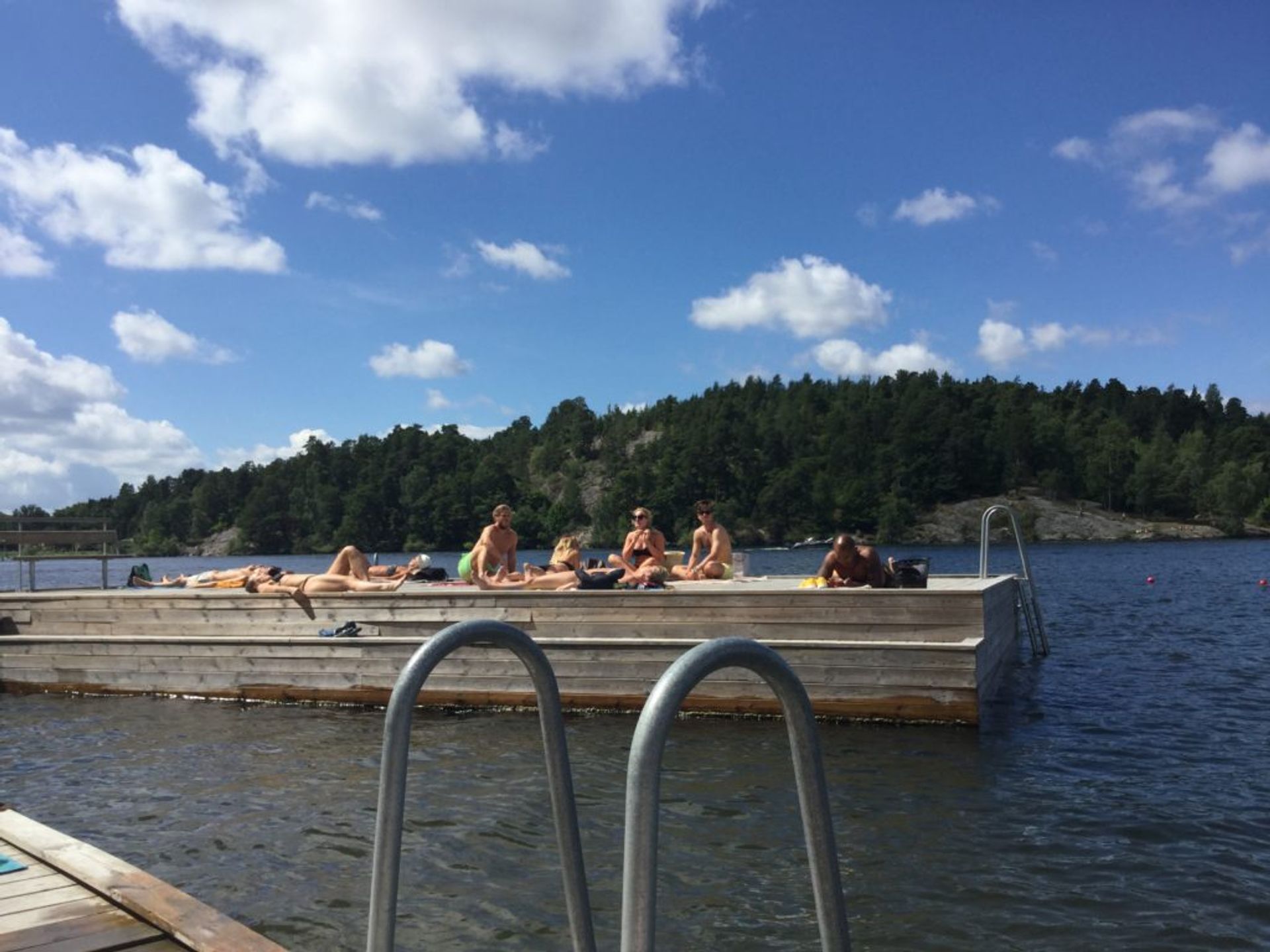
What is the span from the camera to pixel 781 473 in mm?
140375

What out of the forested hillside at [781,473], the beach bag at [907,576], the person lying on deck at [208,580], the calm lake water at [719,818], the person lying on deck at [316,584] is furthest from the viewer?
the forested hillside at [781,473]

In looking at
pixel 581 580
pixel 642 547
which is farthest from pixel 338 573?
pixel 642 547

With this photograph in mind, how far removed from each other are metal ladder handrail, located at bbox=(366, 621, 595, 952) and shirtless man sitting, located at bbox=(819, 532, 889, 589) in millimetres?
7961

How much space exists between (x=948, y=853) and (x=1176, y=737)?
206 inches

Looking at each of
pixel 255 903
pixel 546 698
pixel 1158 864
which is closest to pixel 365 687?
pixel 255 903

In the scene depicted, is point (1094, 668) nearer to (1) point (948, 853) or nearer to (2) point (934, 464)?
(1) point (948, 853)

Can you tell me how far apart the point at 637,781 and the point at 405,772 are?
0.98 meters

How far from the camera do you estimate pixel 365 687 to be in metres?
12.0

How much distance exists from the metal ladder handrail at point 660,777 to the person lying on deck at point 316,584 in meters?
10.3

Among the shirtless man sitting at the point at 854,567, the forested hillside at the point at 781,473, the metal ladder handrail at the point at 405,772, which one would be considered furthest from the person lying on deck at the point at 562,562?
the forested hillside at the point at 781,473

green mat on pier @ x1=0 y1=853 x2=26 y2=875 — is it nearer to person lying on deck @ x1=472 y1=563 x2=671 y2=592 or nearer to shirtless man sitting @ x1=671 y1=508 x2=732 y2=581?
person lying on deck @ x1=472 y1=563 x2=671 y2=592

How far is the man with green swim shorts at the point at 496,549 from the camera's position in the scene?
43.0 feet

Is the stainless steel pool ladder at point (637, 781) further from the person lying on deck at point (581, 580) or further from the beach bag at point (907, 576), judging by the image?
the person lying on deck at point (581, 580)

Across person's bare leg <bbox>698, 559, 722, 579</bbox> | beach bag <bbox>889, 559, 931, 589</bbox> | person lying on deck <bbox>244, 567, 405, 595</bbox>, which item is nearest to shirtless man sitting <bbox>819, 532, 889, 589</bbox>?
beach bag <bbox>889, 559, 931, 589</bbox>
